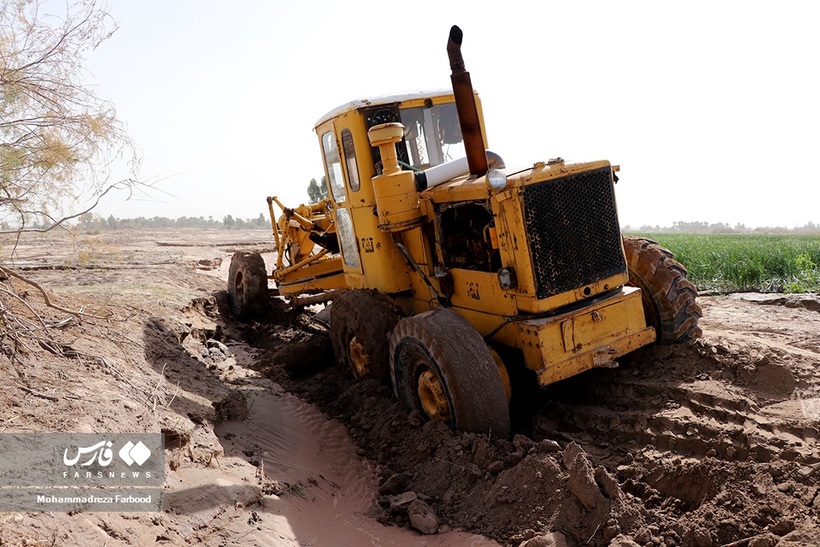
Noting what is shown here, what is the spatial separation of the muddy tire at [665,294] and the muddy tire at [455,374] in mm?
1996

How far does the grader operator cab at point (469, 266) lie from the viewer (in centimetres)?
505

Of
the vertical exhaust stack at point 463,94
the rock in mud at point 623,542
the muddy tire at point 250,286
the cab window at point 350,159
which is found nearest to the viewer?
the rock in mud at point 623,542

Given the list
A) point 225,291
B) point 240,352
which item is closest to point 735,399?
point 240,352

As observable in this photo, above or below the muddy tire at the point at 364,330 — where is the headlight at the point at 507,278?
above

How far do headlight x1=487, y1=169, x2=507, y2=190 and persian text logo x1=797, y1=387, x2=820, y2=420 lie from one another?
9.12 ft

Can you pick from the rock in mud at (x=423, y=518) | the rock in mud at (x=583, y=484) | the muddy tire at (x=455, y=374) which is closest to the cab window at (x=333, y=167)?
the muddy tire at (x=455, y=374)

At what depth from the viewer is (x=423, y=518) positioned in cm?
423

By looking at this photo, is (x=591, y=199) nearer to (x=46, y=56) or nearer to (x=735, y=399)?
(x=735, y=399)

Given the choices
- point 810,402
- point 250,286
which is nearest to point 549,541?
point 810,402

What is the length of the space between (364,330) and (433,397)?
1.40m

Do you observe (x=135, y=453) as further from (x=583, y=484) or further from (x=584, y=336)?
(x=584, y=336)

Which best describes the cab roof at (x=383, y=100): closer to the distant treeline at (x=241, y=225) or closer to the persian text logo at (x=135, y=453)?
the persian text logo at (x=135, y=453)

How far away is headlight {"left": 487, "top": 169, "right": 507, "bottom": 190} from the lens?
4.96m

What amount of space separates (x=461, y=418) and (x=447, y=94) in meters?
3.69
